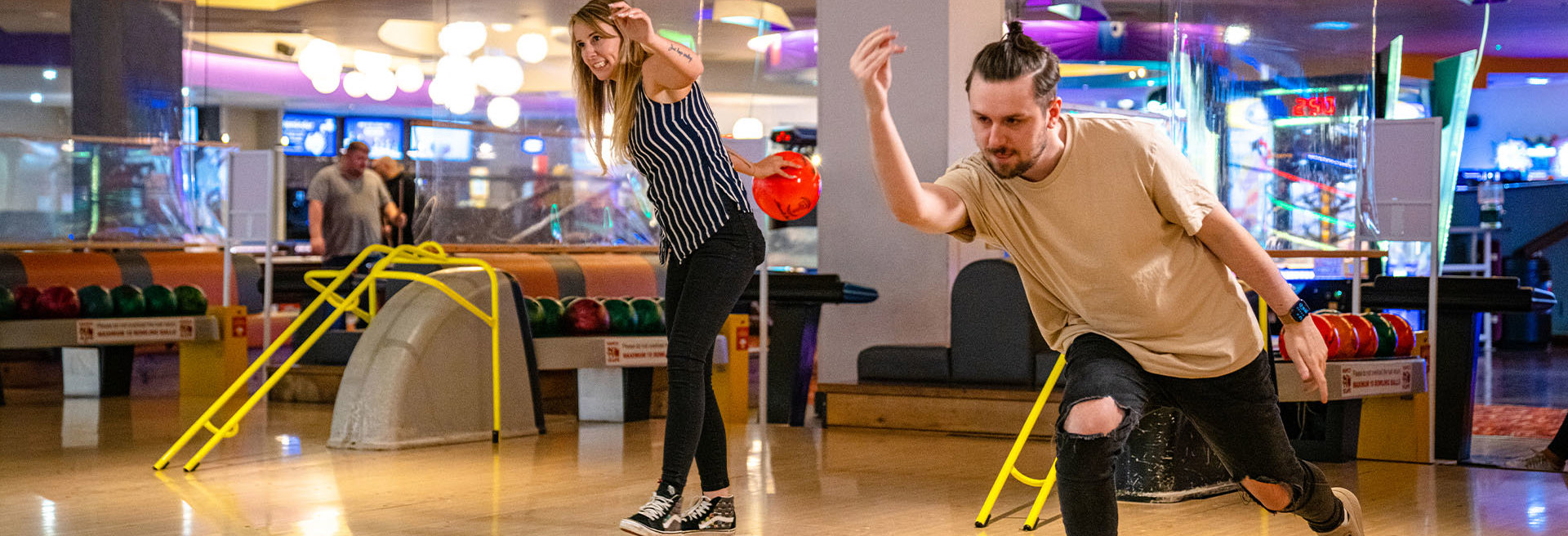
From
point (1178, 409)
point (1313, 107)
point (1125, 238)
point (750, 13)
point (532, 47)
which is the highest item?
point (750, 13)

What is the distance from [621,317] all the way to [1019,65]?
467 centimetres

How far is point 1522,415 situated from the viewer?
7.26 meters

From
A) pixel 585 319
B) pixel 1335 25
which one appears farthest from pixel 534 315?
pixel 1335 25

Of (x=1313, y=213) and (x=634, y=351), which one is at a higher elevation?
(x=1313, y=213)

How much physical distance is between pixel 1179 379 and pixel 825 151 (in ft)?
15.7

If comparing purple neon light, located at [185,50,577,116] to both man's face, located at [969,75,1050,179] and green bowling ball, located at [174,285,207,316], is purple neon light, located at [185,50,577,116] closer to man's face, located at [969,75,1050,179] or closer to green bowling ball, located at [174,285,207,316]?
green bowling ball, located at [174,285,207,316]

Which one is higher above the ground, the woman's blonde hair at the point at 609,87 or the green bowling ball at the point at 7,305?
the woman's blonde hair at the point at 609,87

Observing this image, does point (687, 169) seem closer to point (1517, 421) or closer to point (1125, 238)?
point (1125, 238)

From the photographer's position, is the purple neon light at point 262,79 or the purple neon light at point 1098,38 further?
the purple neon light at point 262,79

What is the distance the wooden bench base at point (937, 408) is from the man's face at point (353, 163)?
3817 millimetres

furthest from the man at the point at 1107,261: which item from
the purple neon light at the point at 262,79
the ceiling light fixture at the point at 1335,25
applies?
the purple neon light at the point at 262,79

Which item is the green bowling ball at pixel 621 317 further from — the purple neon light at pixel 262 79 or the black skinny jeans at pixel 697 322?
the purple neon light at pixel 262 79

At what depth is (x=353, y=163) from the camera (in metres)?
8.91

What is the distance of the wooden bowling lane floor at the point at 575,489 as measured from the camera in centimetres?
389
